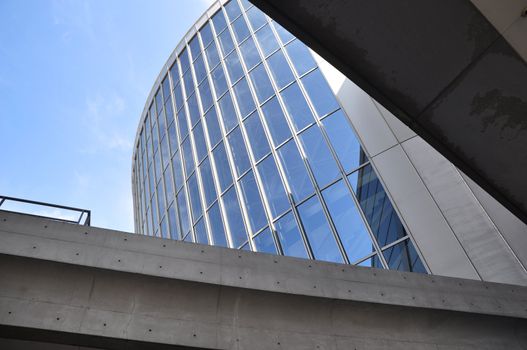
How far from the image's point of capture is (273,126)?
18938 mm

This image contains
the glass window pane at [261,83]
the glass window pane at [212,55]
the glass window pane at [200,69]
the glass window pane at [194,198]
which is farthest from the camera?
the glass window pane at [200,69]

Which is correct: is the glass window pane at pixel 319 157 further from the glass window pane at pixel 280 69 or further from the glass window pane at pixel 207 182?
the glass window pane at pixel 207 182

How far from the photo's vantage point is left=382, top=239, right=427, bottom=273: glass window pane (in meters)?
12.5

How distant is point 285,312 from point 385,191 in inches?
261

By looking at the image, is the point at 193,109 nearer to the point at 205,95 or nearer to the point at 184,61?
the point at 205,95

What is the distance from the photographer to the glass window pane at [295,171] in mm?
16516

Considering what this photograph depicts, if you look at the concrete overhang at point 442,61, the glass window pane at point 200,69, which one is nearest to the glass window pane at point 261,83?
the glass window pane at point 200,69

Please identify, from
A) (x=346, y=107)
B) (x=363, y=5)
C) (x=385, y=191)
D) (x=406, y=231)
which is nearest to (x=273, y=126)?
(x=346, y=107)

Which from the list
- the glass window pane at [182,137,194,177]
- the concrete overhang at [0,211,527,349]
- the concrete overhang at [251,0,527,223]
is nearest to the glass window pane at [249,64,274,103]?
the glass window pane at [182,137,194,177]

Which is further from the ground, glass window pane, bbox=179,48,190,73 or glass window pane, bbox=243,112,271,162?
glass window pane, bbox=179,48,190,73

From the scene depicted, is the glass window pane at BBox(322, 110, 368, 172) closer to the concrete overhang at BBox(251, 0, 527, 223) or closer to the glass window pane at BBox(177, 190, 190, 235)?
the concrete overhang at BBox(251, 0, 527, 223)

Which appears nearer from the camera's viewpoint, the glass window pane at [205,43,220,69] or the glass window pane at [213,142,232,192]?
the glass window pane at [213,142,232,192]

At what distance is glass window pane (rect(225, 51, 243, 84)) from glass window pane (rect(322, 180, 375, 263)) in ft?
28.9

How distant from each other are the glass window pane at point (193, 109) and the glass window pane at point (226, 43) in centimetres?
283
